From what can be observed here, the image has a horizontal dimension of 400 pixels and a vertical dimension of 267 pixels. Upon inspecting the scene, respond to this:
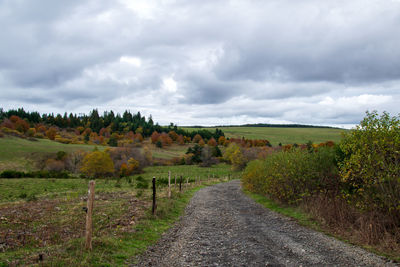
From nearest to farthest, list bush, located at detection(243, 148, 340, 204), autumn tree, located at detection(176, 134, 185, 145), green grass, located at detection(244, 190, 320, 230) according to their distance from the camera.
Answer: green grass, located at detection(244, 190, 320, 230), bush, located at detection(243, 148, 340, 204), autumn tree, located at detection(176, 134, 185, 145)

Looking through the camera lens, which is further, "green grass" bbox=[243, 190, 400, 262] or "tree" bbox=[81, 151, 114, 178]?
"tree" bbox=[81, 151, 114, 178]

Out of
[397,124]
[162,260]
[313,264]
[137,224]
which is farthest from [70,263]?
[397,124]

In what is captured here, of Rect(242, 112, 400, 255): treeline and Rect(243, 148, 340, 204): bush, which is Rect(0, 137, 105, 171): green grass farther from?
Rect(242, 112, 400, 255): treeline

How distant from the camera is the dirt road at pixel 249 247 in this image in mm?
7516

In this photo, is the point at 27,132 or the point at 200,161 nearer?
A: the point at 200,161

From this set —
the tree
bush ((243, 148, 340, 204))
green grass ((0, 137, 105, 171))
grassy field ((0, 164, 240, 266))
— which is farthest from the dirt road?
green grass ((0, 137, 105, 171))

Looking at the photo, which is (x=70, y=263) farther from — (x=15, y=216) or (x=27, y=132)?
(x=27, y=132)

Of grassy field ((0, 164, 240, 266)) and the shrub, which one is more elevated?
grassy field ((0, 164, 240, 266))

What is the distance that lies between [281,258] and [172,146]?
132 metres

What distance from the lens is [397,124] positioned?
1012cm

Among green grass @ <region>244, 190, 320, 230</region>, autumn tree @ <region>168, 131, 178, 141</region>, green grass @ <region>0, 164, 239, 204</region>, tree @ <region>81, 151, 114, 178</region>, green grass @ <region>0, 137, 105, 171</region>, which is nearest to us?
green grass @ <region>244, 190, 320, 230</region>

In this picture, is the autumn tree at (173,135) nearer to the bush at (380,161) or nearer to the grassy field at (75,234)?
the grassy field at (75,234)

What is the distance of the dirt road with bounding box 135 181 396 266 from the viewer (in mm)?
7516

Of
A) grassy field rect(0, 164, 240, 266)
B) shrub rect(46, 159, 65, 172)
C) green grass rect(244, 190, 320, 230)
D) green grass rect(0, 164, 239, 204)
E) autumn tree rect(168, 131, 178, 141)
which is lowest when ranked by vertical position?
shrub rect(46, 159, 65, 172)
